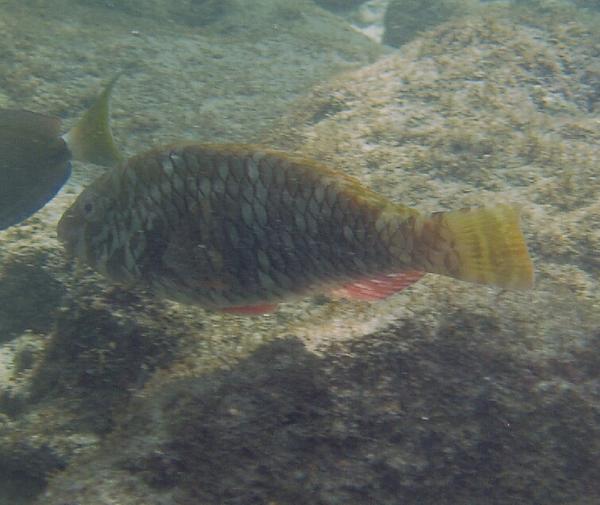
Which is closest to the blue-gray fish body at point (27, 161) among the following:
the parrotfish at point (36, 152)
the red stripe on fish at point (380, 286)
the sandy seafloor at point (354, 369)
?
the parrotfish at point (36, 152)

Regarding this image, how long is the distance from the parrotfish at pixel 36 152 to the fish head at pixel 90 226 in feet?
2.51

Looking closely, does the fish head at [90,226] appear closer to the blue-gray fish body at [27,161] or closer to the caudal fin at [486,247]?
the blue-gray fish body at [27,161]

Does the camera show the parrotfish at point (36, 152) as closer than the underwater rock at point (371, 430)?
No

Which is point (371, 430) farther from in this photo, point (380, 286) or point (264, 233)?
point (264, 233)

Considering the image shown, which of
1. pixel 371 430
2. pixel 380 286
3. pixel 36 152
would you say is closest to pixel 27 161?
pixel 36 152

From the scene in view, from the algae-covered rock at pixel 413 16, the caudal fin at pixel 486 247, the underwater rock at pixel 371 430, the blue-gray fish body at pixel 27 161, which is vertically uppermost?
the algae-covered rock at pixel 413 16

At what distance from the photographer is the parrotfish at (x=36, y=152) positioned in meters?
3.13

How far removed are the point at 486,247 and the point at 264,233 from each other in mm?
861

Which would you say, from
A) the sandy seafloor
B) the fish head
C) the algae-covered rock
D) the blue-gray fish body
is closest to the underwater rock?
the sandy seafloor

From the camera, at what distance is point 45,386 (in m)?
2.79

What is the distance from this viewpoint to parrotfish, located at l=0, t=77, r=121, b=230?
313cm

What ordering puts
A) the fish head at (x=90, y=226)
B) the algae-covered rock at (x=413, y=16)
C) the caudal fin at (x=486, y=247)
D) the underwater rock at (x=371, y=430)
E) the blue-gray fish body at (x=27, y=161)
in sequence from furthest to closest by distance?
the algae-covered rock at (x=413, y=16) → the blue-gray fish body at (x=27, y=161) → the fish head at (x=90, y=226) → the underwater rock at (x=371, y=430) → the caudal fin at (x=486, y=247)

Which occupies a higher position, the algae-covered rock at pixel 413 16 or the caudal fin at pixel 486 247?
the algae-covered rock at pixel 413 16

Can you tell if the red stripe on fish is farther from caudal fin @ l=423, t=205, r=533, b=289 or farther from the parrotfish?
the parrotfish
